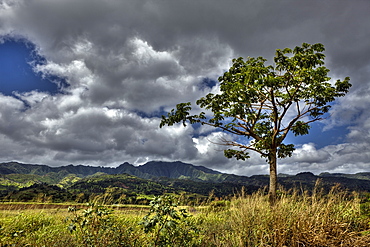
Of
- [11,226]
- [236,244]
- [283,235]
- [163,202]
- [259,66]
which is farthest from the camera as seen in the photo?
[259,66]

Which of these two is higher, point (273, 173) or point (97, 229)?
point (273, 173)

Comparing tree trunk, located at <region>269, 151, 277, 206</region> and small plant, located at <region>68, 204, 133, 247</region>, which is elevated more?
tree trunk, located at <region>269, 151, 277, 206</region>

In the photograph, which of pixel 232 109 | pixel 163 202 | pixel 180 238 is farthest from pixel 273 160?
pixel 163 202

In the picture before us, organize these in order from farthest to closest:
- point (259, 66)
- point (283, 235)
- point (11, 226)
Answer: point (259, 66)
point (11, 226)
point (283, 235)

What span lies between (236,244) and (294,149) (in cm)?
945

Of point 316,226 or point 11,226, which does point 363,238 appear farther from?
point 11,226

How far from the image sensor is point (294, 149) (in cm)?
1408


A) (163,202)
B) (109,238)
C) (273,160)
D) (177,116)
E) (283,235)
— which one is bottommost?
(109,238)

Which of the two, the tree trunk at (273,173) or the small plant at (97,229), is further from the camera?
the tree trunk at (273,173)

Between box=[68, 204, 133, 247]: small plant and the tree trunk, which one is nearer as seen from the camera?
box=[68, 204, 133, 247]: small plant

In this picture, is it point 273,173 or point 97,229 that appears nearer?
point 97,229

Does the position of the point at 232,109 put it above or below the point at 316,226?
above

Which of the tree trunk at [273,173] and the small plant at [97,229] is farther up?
the tree trunk at [273,173]

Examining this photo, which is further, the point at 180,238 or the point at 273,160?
the point at 273,160
